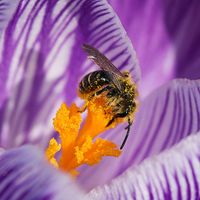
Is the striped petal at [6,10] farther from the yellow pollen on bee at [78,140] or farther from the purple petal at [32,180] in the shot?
the purple petal at [32,180]

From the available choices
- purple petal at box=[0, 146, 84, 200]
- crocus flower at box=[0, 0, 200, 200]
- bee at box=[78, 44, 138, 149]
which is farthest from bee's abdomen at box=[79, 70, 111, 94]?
purple petal at box=[0, 146, 84, 200]

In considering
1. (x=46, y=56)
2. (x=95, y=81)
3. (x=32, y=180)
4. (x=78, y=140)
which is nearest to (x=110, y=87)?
(x=95, y=81)

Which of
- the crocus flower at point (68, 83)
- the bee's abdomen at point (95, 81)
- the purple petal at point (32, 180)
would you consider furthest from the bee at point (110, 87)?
the purple petal at point (32, 180)

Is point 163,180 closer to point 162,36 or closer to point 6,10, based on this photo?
point 6,10

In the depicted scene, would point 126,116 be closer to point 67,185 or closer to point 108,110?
point 108,110

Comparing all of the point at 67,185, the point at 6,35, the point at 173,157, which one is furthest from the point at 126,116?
the point at 67,185

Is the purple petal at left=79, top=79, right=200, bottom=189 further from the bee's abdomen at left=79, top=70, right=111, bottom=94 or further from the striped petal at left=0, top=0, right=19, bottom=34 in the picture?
the striped petal at left=0, top=0, right=19, bottom=34

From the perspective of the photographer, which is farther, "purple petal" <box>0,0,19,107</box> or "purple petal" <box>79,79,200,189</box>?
"purple petal" <box>79,79,200,189</box>
